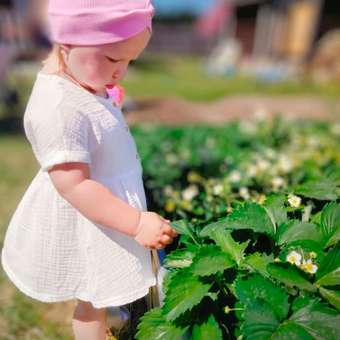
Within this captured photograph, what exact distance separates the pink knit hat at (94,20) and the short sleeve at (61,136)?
0.65 ft

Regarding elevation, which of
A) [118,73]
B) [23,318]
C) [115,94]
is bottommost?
[23,318]

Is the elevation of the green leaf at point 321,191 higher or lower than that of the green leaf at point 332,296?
lower

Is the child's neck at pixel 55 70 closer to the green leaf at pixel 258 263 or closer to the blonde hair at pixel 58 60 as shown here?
the blonde hair at pixel 58 60

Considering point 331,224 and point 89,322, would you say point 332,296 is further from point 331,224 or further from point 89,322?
point 89,322

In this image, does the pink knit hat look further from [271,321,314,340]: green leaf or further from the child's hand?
[271,321,314,340]: green leaf

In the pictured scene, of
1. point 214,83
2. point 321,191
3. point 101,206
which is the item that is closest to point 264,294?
point 101,206

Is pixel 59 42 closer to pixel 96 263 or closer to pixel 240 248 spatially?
pixel 96 263

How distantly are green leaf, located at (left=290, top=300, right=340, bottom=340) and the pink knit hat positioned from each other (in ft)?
2.74

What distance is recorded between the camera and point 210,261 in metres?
1.20

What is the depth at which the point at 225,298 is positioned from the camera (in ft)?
4.18

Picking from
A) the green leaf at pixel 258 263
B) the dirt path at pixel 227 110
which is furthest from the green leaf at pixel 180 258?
the dirt path at pixel 227 110

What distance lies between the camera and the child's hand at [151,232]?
4.18 ft

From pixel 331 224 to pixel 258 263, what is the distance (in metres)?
0.24

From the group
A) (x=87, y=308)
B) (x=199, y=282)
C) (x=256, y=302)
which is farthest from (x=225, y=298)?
(x=87, y=308)
